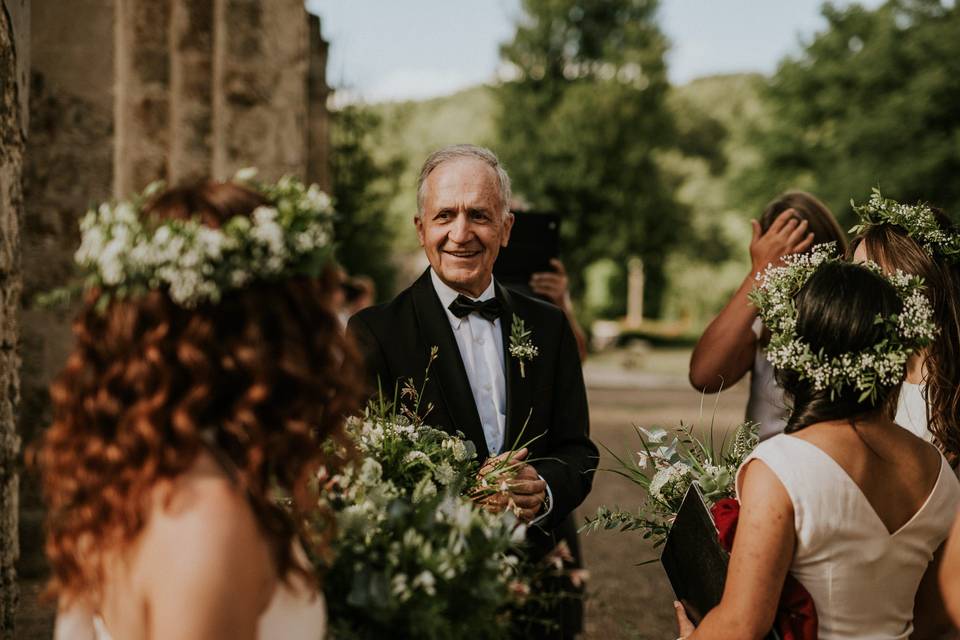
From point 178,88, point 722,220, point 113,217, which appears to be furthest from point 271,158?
point 722,220

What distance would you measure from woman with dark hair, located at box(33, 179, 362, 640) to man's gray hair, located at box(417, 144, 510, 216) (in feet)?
4.82

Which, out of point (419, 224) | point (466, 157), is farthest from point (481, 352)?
point (466, 157)

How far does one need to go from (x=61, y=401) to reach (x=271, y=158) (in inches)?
198

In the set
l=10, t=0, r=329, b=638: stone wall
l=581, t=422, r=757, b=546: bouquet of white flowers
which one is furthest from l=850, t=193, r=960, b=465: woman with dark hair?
l=10, t=0, r=329, b=638: stone wall

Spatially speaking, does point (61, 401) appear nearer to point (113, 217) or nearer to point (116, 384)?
point (116, 384)

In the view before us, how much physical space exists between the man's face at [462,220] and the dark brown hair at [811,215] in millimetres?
1418

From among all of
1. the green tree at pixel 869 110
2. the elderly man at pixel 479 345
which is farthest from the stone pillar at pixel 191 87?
the green tree at pixel 869 110

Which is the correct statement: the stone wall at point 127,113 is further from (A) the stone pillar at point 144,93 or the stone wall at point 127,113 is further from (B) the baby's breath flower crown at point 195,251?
(B) the baby's breath flower crown at point 195,251

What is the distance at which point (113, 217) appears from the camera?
66.5 inches

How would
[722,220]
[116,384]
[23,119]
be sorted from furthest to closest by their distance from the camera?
1. [722,220]
2. [23,119]
3. [116,384]

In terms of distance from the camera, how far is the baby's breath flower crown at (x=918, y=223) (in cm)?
294

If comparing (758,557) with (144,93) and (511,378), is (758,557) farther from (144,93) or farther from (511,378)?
(144,93)

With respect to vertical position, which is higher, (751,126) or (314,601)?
(751,126)

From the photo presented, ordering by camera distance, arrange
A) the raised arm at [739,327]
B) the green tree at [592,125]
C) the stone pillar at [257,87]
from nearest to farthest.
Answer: the raised arm at [739,327]
the stone pillar at [257,87]
the green tree at [592,125]
